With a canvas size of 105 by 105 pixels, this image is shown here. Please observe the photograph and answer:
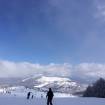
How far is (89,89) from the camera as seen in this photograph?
122 m

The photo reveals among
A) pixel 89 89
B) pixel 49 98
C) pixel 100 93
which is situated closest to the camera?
pixel 49 98

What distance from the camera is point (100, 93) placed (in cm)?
11181

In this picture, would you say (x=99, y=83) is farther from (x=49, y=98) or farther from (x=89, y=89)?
(x=49, y=98)

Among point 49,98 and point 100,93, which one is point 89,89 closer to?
point 100,93

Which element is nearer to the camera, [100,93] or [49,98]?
[49,98]

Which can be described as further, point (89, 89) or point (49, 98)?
point (89, 89)

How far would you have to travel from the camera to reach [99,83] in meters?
117

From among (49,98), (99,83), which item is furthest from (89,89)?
(49,98)

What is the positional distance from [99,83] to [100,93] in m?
6.47

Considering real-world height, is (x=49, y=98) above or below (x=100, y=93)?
below

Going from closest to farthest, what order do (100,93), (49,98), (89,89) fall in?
1. (49,98)
2. (100,93)
3. (89,89)

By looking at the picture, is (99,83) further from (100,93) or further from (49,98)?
(49,98)

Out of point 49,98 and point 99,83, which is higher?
point 99,83

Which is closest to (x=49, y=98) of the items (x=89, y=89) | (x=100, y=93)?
(x=100, y=93)
